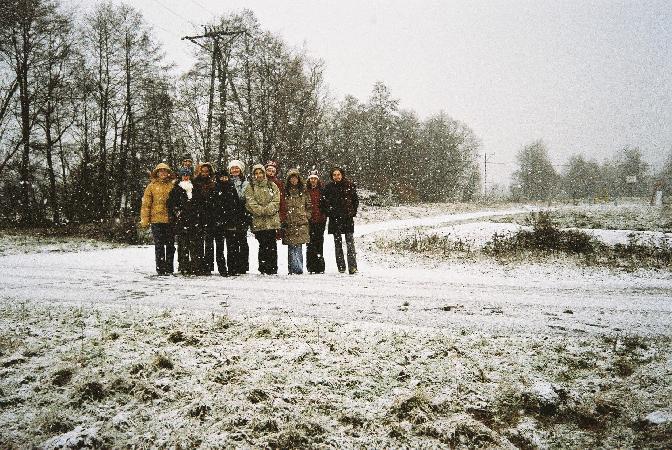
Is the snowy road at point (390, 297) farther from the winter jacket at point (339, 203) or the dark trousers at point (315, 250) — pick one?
the winter jacket at point (339, 203)

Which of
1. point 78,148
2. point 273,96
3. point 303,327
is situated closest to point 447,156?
point 273,96

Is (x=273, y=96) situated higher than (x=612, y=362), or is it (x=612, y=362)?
(x=273, y=96)

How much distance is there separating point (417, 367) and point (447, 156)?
6183 cm

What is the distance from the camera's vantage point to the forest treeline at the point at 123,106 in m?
23.5

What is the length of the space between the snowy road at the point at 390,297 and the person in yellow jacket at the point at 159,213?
480mm

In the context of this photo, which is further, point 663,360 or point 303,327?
point 303,327

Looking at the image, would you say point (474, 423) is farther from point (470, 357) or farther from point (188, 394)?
point (188, 394)

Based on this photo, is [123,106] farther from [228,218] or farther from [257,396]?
[257,396]

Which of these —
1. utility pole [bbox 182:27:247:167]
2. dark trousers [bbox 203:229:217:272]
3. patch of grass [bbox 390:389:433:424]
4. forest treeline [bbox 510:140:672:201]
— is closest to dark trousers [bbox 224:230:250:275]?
dark trousers [bbox 203:229:217:272]

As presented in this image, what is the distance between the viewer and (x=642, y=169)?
279ft

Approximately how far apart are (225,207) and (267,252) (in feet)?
4.02

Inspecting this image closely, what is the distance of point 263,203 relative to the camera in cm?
788

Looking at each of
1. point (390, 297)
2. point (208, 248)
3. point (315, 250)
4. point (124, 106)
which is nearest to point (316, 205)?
point (315, 250)

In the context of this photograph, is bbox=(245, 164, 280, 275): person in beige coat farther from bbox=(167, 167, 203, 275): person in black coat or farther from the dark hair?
bbox=(167, 167, 203, 275): person in black coat
